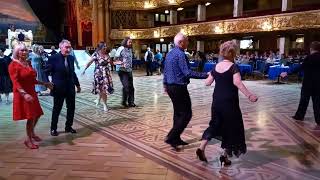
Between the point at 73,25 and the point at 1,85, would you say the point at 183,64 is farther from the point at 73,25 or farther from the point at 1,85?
the point at 73,25

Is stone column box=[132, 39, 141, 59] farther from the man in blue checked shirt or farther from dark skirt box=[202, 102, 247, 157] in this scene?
dark skirt box=[202, 102, 247, 157]

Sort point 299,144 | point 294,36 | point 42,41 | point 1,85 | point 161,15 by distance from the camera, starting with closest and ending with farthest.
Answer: point 299,144 → point 1,85 → point 294,36 → point 42,41 → point 161,15

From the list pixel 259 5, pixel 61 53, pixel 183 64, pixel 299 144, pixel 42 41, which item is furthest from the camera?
pixel 42 41

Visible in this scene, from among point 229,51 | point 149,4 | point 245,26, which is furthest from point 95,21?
point 229,51

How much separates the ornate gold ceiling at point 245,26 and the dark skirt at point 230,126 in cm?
1318

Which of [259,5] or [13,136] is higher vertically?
[259,5]

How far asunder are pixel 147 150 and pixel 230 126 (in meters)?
1.19

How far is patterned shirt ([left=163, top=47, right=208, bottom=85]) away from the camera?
4012mm

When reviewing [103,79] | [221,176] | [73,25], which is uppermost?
[73,25]

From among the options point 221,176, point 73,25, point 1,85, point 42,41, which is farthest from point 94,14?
point 221,176

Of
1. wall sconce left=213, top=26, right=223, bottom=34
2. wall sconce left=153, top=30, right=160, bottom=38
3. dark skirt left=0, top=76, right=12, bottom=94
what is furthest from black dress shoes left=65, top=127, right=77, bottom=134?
wall sconce left=153, top=30, right=160, bottom=38

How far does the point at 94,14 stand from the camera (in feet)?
87.2

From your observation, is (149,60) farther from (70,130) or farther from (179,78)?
(179,78)

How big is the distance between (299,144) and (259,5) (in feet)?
62.3
